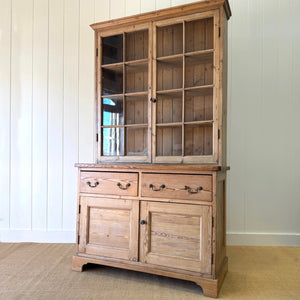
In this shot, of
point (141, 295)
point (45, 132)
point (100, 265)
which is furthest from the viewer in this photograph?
point (45, 132)

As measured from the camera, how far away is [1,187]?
8.32 ft

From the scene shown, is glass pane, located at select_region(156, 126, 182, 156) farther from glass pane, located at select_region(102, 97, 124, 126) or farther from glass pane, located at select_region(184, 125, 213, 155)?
glass pane, located at select_region(102, 97, 124, 126)

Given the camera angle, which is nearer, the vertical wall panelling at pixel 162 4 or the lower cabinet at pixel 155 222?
the lower cabinet at pixel 155 222

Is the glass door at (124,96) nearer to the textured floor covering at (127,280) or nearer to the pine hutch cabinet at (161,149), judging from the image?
the pine hutch cabinet at (161,149)

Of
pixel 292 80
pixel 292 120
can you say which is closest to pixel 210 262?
pixel 292 120

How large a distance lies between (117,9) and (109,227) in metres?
1.98

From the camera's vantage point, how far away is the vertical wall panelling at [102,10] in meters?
2.45

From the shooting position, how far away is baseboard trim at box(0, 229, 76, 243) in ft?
8.02

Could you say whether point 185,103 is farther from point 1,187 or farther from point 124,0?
point 1,187

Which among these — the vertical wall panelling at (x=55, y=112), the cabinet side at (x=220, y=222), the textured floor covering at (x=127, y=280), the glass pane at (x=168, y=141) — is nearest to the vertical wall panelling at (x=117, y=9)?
the vertical wall panelling at (x=55, y=112)

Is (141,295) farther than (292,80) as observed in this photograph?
No

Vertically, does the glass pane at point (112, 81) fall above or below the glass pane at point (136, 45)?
below

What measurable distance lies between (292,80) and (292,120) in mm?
355

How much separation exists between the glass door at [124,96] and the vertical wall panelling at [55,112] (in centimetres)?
68
